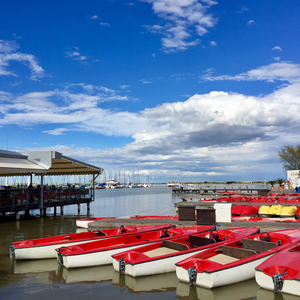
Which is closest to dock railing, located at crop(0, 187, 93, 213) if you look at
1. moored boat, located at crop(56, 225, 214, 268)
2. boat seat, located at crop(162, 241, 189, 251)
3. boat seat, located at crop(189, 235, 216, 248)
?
moored boat, located at crop(56, 225, 214, 268)

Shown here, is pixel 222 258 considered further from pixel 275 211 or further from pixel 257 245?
pixel 275 211

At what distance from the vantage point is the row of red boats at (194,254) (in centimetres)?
643

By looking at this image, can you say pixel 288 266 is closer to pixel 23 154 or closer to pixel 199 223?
pixel 199 223

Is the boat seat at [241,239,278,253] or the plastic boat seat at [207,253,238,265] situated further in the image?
the boat seat at [241,239,278,253]

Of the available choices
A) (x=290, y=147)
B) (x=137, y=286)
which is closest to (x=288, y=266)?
(x=137, y=286)

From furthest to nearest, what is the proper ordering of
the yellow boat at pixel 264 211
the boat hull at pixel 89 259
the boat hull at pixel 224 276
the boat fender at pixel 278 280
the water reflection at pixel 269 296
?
the yellow boat at pixel 264 211, the boat hull at pixel 89 259, the boat hull at pixel 224 276, the water reflection at pixel 269 296, the boat fender at pixel 278 280

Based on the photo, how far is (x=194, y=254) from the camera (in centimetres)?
789

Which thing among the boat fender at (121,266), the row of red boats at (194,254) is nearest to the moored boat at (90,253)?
the row of red boats at (194,254)

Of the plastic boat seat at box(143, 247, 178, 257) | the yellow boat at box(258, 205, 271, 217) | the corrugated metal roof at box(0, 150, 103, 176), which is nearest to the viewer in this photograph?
the plastic boat seat at box(143, 247, 178, 257)

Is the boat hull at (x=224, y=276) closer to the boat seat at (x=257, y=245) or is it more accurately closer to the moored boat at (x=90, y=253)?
the boat seat at (x=257, y=245)

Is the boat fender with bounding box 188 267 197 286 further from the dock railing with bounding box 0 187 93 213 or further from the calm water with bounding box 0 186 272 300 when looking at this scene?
the dock railing with bounding box 0 187 93 213

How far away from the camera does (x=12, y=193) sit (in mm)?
18812

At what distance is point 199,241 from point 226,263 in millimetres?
1573

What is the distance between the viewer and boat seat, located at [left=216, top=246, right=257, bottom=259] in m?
7.59
